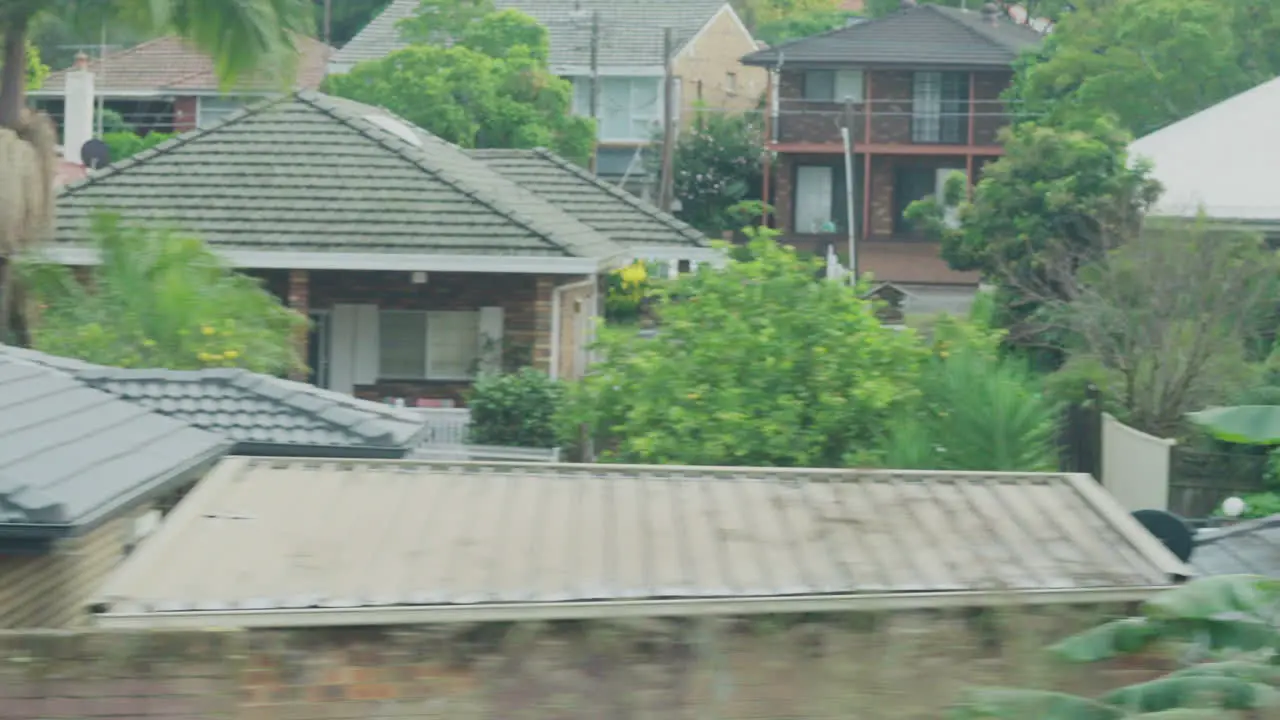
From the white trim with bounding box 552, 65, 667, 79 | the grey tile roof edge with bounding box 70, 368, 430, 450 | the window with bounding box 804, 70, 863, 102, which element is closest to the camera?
the grey tile roof edge with bounding box 70, 368, 430, 450

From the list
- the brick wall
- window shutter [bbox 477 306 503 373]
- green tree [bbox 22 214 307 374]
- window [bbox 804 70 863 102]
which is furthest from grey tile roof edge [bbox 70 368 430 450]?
window [bbox 804 70 863 102]

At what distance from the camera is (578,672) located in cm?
493

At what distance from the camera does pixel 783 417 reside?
16172 millimetres

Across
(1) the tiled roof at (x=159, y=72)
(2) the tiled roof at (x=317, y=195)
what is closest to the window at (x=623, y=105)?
(1) the tiled roof at (x=159, y=72)

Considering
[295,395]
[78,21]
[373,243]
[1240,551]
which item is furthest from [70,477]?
[373,243]

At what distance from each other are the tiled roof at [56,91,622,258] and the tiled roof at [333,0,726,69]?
29.0 m

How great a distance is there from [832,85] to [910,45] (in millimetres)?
2653

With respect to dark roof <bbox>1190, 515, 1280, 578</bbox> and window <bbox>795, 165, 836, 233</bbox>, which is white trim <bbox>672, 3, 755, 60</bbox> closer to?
window <bbox>795, 165, 836, 233</bbox>

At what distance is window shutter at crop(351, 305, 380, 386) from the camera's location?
23406 millimetres

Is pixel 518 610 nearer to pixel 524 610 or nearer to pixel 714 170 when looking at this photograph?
pixel 524 610

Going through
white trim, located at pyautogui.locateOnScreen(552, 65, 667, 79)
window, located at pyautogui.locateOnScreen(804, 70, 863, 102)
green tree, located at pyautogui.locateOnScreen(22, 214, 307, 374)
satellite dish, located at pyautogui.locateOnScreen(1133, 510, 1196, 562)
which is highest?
white trim, located at pyautogui.locateOnScreen(552, 65, 667, 79)

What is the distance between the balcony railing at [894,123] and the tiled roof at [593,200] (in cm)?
2449

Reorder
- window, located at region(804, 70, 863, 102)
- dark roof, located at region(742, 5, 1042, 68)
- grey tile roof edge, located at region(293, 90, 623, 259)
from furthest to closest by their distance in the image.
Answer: window, located at region(804, 70, 863, 102) < dark roof, located at region(742, 5, 1042, 68) < grey tile roof edge, located at region(293, 90, 623, 259)

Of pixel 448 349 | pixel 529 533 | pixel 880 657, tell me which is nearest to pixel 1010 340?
pixel 448 349
